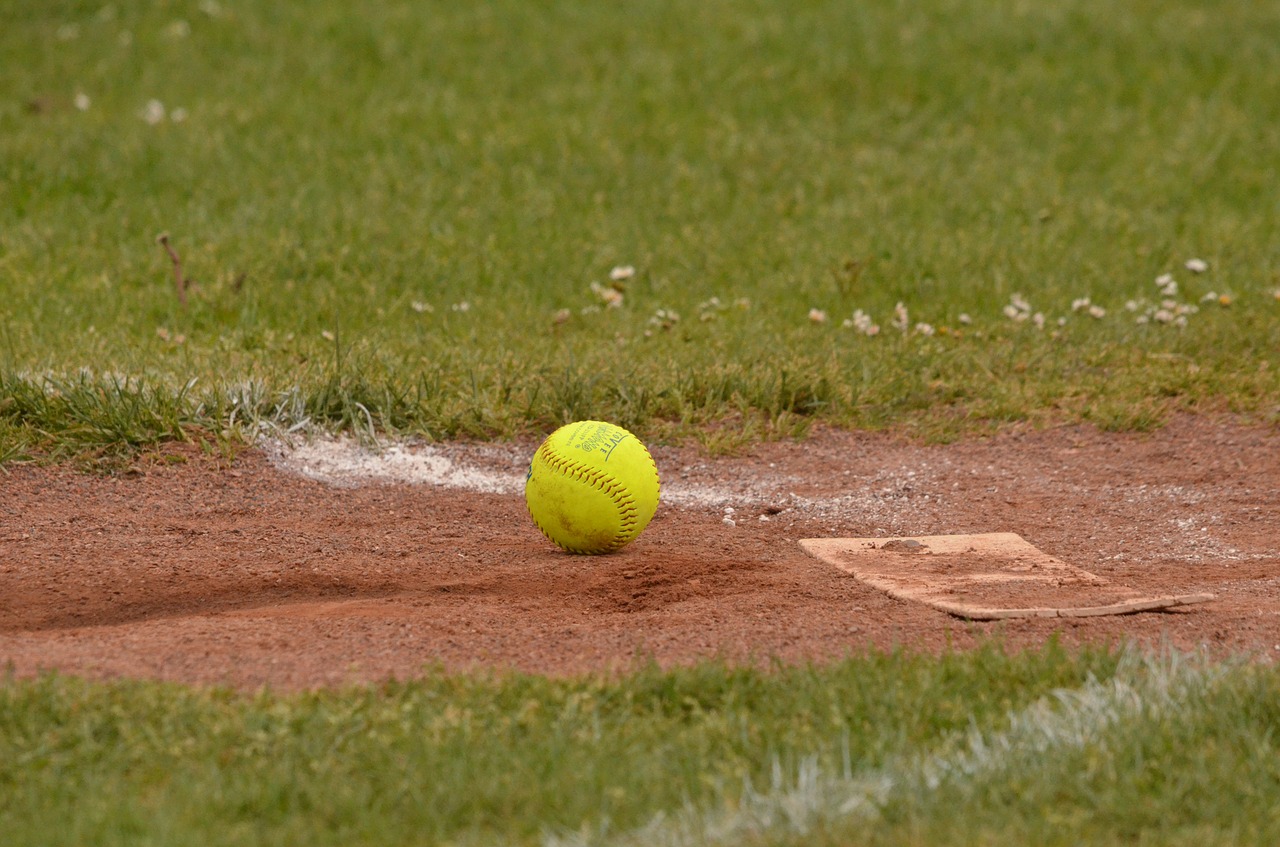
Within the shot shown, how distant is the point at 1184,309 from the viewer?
322 inches

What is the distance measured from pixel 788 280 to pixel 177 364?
3.59 meters

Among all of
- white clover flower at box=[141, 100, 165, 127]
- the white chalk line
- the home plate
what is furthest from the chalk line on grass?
white clover flower at box=[141, 100, 165, 127]

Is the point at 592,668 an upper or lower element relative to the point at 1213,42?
lower

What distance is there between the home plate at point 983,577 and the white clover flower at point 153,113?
7.72 metres

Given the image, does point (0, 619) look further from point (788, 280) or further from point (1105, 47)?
point (1105, 47)

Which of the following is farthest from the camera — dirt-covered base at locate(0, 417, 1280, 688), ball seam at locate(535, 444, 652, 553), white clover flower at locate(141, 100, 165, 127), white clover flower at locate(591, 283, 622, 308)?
white clover flower at locate(141, 100, 165, 127)

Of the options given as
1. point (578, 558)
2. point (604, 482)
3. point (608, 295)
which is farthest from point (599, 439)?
point (608, 295)

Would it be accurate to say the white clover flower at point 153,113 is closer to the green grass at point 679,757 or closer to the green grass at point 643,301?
the green grass at point 643,301

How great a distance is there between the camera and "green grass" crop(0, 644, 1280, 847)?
3123mm

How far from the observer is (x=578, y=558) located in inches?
204

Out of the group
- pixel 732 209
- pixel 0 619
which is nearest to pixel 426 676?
pixel 0 619

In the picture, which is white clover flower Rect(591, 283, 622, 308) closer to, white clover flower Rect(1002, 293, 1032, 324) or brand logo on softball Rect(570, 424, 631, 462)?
white clover flower Rect(1002, 293, 1032, 324)

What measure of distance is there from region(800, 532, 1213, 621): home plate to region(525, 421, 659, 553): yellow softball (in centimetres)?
65

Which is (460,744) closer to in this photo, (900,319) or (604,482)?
(604,482)
